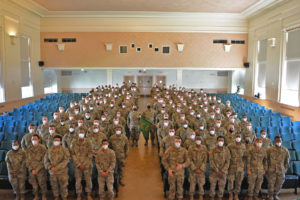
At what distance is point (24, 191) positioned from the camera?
6.11m

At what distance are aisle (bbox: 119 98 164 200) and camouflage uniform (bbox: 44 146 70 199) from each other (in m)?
1.37

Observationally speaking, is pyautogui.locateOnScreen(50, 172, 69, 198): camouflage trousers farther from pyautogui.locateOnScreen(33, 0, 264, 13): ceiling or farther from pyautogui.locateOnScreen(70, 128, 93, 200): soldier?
pyautogui.locateOnScreen(33, 0, 264, 13): ceiling

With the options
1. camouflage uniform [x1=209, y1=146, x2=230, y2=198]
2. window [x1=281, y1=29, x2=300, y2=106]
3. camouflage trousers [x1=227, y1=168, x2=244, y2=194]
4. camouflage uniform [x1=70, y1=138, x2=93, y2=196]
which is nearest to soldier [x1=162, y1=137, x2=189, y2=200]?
camouflage uniform [x1=209, y1=146, x2=230, y2=198]

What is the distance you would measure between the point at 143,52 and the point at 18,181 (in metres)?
16.6

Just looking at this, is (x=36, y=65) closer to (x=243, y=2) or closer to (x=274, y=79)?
(x=243, y=2)

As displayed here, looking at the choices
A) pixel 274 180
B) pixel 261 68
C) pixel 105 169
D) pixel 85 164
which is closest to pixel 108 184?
pixel 105 169

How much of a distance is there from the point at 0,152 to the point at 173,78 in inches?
839

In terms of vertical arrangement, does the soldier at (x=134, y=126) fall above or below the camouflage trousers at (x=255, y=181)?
above

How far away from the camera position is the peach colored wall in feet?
69.5

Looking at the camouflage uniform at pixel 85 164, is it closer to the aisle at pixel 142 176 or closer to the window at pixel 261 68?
the aisle at pixel 142 176

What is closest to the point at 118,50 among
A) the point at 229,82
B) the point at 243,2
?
the point at 243,2

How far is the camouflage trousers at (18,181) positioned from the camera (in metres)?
6.03

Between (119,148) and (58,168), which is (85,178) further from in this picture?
(119,148)

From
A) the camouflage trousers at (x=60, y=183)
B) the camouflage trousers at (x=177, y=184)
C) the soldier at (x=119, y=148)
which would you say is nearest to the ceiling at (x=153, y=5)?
the soldier at (x=119, y=148)
